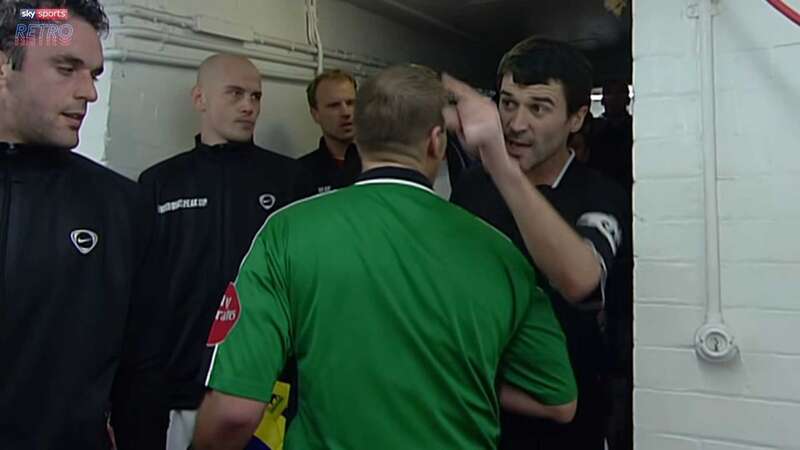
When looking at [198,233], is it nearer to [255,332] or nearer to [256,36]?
[256,36]

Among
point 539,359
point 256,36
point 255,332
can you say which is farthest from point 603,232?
point 256,36

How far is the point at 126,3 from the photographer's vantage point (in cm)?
220

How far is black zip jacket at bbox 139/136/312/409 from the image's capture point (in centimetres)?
208

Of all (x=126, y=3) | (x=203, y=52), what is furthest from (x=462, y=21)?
(x=126, y=3)

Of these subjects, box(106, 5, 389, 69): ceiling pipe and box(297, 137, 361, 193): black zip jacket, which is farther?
box(297, 137, 361, 193): black zip jacket

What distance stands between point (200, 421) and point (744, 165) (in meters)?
1.26

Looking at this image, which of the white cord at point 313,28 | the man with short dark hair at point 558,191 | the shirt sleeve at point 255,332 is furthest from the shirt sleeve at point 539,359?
the white cord at point 313,28

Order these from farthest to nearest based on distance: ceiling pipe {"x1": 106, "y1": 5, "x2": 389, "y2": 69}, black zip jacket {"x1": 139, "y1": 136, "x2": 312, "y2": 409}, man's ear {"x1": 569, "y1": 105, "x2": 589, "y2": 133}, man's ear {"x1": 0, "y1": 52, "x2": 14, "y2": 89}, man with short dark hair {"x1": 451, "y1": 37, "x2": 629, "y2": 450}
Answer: ceiling pipe {"x1": 106, "y1": 5, "x2": 389, "y2": 69}
black zip jacket {"x1": 139, "y1": 136, "x2": 312, "y2": 409}
man's ear {"x1": 569, "y1": 105, "x2": 589, "y2": 133}
man with short dark hair {"x1": 451, "y1": 37, "x2": 629, "y2": 450}
man's ear {"x1": 0, "y1": 52, "x2": 14, "y2": 89}

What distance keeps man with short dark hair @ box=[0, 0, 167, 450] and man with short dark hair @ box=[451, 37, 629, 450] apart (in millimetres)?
809

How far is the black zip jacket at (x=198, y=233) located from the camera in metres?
2.08

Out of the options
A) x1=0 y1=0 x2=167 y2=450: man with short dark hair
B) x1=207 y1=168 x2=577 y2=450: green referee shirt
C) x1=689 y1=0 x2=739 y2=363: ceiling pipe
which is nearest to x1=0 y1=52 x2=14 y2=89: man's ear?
x1=0 y1=0 x2=167 y2=450: man with short dark hair

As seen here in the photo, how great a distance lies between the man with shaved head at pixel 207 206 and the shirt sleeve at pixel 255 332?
922mm

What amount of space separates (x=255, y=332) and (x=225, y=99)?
1.34 m

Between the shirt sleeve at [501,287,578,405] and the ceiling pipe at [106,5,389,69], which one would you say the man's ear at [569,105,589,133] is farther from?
the ceiling pipe at [106,5,389,69]
